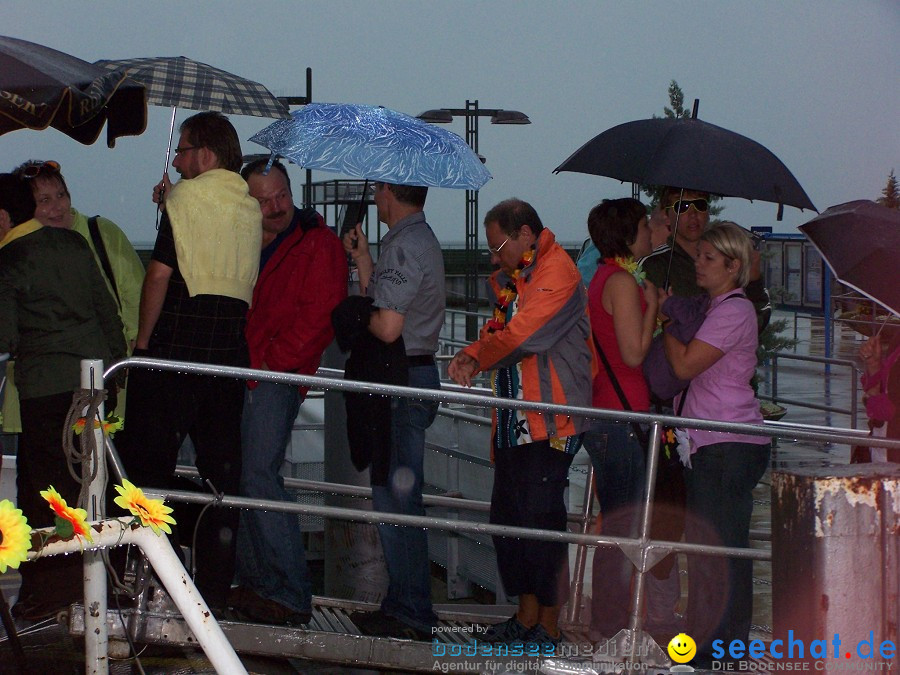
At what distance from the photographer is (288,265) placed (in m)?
4.40

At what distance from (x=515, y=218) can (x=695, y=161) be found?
0.84m

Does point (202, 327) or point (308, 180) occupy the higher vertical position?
point (308, 180)

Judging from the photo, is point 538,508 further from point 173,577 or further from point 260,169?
point 173,577

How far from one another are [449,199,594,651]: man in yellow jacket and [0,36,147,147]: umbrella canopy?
5.28 ft

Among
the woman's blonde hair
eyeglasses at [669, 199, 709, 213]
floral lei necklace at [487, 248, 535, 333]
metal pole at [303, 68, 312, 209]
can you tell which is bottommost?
floral lei necklace at [487, 248, 535, 333]

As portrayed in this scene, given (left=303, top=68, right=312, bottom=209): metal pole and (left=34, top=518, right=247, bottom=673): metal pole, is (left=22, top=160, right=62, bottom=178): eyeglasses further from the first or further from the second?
(left=303, top=68, right=312, bottom=209): metal pole

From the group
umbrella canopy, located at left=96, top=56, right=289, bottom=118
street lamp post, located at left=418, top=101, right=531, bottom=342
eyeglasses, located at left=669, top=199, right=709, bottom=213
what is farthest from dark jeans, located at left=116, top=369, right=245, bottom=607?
street lamp post, located at left=418, top=101, right=531, bottom=342

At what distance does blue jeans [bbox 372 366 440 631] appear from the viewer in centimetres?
432

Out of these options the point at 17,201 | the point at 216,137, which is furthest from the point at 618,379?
the point at 17,201

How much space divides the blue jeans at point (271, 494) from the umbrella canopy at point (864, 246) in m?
2.14

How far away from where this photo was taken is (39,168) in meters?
4.55

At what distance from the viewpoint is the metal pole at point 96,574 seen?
341 centimetres

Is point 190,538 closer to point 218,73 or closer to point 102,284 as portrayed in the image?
point 102,284

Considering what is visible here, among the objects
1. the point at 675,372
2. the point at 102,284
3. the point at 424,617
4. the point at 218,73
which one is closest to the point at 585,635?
the point at 424,617
